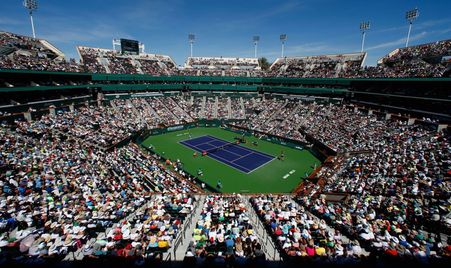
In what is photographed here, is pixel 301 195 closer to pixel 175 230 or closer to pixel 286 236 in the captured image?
pixel 286 236

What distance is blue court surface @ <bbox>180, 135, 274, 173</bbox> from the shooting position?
31391mm

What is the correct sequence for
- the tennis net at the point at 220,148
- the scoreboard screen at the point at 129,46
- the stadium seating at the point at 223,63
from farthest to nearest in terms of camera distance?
the scoreboard screen at the point at 129,46, the stadium seating at the point at 223,63, the tennis net at the point at 220,148

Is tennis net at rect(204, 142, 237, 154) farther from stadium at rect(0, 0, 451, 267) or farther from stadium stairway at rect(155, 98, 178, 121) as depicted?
stadium stairway at rect(155, 98, 178, 121)

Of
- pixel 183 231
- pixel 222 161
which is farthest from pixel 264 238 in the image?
pixel 222 161

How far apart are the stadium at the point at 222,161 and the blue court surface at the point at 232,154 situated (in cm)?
34

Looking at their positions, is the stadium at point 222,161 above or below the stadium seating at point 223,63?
below

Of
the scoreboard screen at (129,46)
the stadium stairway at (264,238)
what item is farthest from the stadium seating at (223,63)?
the stadium stairway at (264,238)

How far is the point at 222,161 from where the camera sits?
3247cm

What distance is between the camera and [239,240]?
12078 mm

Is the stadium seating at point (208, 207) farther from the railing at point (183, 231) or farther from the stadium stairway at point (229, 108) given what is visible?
the stadium stairway at point (229, 108)

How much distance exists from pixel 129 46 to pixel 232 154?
166 feet

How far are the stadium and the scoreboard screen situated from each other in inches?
29.2

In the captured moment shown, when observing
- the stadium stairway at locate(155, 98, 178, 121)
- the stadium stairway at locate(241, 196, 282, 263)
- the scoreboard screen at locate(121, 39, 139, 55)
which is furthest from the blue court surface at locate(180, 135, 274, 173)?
the scoreboard screen at locate(121, 39, 139, 55)

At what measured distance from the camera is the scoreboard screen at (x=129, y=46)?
62.3 m
